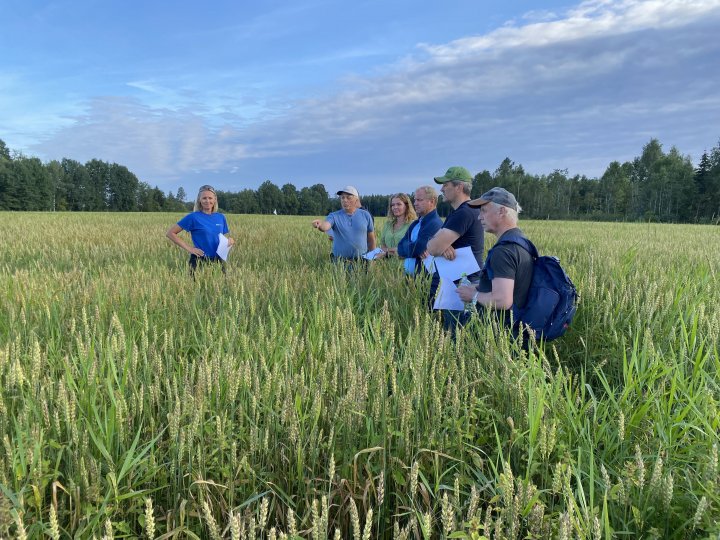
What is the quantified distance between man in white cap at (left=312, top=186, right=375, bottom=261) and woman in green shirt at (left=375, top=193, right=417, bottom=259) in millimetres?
323

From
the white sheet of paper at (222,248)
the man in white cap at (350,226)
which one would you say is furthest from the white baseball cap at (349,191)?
the white sheet of paper at (222,248)

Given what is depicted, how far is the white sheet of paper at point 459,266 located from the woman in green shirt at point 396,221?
224cm

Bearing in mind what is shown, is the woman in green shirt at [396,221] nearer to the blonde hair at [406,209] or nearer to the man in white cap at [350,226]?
the blonde hair at [406,209]

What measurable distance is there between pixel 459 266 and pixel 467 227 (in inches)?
15.0

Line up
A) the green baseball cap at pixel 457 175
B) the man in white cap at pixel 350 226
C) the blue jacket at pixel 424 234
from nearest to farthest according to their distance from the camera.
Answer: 1. the green baseball cap at pixel 457 175
2. the blue jacket at pixel 424 234
3. the man in white cap at pixel 350 226

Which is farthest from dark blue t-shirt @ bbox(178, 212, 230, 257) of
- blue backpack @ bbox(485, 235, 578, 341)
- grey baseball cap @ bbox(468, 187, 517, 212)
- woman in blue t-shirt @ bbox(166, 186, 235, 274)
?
blue backpack @ bbox(485, 235, 578, 341)

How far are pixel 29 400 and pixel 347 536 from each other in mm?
1404

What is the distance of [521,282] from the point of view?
292 centimetres

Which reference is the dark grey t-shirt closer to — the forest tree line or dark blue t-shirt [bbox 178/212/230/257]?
dark blue t-shirt [bbox 178/212/230/257]

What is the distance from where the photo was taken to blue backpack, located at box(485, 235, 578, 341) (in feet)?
9.41

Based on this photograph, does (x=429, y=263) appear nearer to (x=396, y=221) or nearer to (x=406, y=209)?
(x=406, y=209)

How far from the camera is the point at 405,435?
1688mm

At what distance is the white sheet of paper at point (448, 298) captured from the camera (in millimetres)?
3514

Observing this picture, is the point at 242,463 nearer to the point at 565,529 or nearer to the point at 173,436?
the point at 173,436
